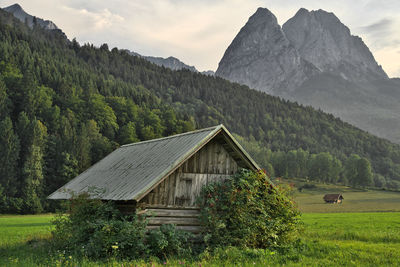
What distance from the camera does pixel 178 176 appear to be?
17.7 m

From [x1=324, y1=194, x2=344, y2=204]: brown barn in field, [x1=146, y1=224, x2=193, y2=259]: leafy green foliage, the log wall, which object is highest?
the log wall

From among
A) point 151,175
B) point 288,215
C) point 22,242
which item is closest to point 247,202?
point 288,215

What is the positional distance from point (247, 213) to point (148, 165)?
5.35 metres

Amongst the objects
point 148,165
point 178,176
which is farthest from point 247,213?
point 148,165

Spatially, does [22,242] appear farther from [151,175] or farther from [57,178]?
[57,178]

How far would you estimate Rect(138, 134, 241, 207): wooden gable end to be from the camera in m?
17.2

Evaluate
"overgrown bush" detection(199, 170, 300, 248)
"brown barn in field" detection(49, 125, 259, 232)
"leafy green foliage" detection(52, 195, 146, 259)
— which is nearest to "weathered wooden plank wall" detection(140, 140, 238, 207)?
"brown barn in field" detection(49, 125, 259, 232)

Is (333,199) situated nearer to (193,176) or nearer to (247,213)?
(247,213)

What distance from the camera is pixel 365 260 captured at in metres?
14.7

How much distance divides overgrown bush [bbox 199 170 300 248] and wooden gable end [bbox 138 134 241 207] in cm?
46

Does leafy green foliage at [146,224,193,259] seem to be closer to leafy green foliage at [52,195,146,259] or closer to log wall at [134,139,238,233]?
leafy green foliage at [52,195,146,259]

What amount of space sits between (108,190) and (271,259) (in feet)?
27.2

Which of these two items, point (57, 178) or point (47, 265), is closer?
point (47, 265)

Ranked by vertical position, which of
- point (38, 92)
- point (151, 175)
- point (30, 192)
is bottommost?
point (30, 192)
